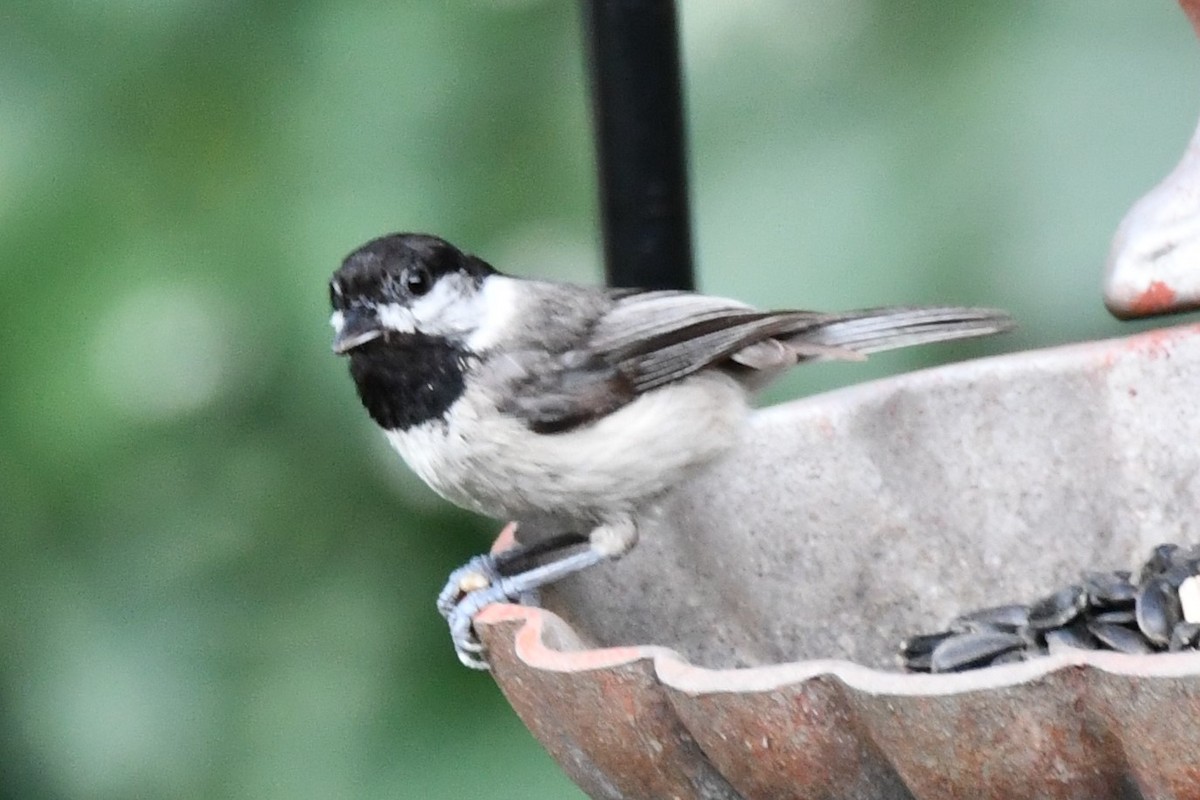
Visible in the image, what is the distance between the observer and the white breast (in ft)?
4.29

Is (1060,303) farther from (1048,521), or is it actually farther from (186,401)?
(186,401)

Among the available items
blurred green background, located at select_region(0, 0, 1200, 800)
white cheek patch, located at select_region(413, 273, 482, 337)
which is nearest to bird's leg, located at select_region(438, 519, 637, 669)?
white cheek patch, located at select_region(413, 273, 482, 337)

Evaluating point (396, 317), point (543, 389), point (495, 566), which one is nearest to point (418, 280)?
point (396, 317)

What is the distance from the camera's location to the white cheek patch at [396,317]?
1.34 m

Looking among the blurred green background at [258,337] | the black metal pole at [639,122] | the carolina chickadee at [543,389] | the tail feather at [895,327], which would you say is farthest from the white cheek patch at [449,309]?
the blurred green background at [258,337]

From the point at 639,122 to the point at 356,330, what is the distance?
0.32 metres

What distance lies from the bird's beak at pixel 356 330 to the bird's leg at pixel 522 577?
0.22 m

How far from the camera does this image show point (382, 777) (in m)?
1.83

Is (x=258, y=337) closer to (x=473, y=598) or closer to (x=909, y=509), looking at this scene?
(x=473, y=598)

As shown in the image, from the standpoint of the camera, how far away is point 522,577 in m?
1.27

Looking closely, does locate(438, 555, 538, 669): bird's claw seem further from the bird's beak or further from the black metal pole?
the black metal pole

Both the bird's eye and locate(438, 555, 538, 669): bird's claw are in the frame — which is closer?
locate(438, 555, 538, 669): bird's claw

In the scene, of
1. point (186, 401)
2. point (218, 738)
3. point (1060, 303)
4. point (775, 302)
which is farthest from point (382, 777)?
point (1060, 303)

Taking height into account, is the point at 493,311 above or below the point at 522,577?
above
